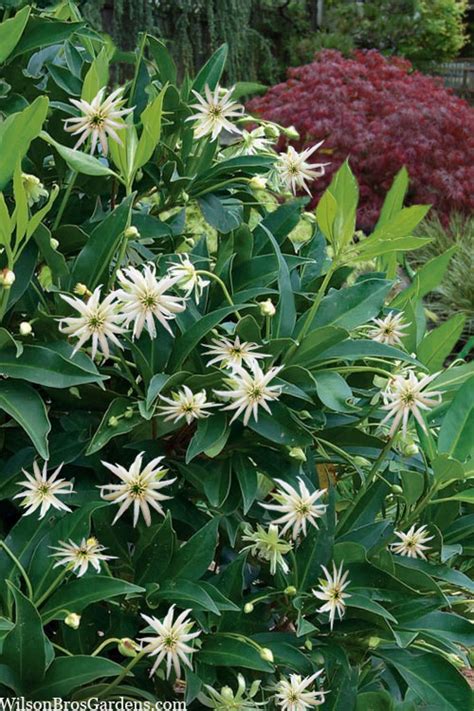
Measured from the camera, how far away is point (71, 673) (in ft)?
3.27

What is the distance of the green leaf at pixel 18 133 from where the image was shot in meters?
0.97

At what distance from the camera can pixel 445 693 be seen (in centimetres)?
113

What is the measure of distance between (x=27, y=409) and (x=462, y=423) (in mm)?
535

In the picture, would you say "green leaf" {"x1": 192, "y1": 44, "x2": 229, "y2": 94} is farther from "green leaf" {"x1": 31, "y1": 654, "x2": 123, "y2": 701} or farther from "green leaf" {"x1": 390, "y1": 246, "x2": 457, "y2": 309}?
"green leaf" {"x1": 31, "y1": 654, "x2": 123, "y2": 701}

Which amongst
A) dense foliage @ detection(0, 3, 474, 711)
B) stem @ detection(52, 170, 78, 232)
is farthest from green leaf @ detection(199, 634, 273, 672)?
stem @ detection(52, 170, 78, 232)

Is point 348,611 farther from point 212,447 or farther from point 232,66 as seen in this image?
point 232,66

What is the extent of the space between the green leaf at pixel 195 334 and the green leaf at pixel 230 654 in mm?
327

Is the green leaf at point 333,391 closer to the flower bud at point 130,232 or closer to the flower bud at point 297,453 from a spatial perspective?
the flower bud at point 297,453

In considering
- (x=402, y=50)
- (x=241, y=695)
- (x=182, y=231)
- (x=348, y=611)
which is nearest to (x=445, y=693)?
(x=348, y=611)

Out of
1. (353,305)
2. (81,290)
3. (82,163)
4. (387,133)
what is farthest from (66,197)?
(387,133)

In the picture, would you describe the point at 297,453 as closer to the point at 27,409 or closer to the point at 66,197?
the point at 27,409

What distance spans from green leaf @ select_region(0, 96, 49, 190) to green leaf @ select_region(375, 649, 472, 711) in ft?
2.48

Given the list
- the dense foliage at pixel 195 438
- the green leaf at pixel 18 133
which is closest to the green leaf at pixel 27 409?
the dense foliage at pixel 195 438

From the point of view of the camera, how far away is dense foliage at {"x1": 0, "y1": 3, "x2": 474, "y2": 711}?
1.00m
